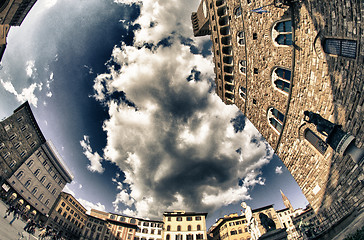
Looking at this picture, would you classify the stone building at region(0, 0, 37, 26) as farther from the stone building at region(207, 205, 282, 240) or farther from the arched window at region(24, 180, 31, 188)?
the stone building at region(207, 205, 282, 240)

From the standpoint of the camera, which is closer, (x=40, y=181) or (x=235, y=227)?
(x=40, y=181)

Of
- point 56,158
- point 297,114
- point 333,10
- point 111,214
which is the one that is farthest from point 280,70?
point 111,214

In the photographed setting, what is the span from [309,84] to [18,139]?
176ft

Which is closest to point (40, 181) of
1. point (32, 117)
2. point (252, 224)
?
point (32, 117)

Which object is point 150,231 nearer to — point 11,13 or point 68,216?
point 68,216

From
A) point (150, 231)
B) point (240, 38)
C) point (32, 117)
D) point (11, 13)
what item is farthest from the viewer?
point (150, 231)

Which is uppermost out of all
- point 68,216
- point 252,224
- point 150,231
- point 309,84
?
point 68,216

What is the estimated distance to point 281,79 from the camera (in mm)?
12078

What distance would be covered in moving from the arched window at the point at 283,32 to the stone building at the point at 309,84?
0.20 ft

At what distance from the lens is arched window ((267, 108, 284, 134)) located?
1281 cm

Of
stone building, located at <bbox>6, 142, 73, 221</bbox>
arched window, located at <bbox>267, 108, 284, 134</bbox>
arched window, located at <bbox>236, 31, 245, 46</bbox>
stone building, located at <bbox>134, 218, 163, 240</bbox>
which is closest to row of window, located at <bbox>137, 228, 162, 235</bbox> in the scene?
stone building, located at <bbox>134, 218, 163, 240</bbox>

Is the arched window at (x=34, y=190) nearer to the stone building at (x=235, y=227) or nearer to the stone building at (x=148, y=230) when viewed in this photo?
the stone building at (x=148, y=230)

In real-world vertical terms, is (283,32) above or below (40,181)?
below

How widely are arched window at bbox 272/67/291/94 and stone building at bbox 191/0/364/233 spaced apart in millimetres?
74
